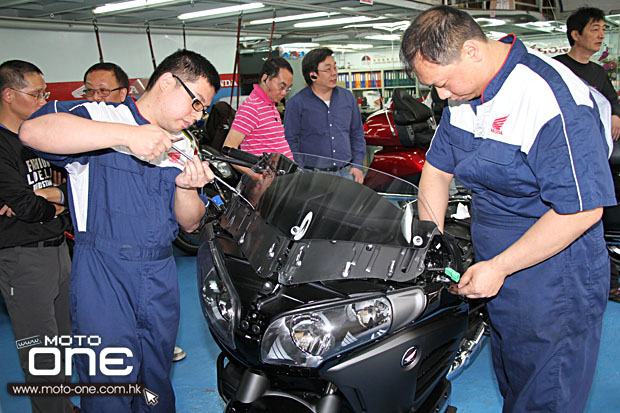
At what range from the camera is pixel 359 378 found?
155cm

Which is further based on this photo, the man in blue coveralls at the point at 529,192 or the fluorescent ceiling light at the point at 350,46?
the fluorescent ceiling light at the point at 350,46

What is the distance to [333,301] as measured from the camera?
59.4 inches

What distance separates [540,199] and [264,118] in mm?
2442

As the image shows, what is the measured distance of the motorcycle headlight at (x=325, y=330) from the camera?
1509mm

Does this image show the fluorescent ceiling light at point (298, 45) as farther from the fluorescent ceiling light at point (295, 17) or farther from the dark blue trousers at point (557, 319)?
the dark blue trousers at point (557, 319)

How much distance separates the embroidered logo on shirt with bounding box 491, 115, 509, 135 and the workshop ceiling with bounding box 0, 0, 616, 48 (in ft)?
13.2

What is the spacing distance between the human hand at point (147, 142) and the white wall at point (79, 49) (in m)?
4.51

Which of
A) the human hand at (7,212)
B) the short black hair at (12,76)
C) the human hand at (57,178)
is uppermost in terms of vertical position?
the short black hair at (12,76)

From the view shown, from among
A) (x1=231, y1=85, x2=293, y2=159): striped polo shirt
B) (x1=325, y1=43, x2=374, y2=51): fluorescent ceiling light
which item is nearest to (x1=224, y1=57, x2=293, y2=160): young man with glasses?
(x1=231, y1=85, x2=293, y2=159): striped polo shirt

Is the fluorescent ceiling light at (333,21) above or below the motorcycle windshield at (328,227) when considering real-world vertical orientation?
above

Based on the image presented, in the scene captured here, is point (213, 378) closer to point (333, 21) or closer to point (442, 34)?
point (442, 34)

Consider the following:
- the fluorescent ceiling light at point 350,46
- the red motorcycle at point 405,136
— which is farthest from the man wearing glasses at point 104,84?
the fluorescent ceiling light at point 350,46

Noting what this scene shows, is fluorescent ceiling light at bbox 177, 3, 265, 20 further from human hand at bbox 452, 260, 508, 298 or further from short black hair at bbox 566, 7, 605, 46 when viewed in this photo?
human hand at bbox 452, 260, 508, 298

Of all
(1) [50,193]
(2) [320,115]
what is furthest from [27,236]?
(2) [320,115]
